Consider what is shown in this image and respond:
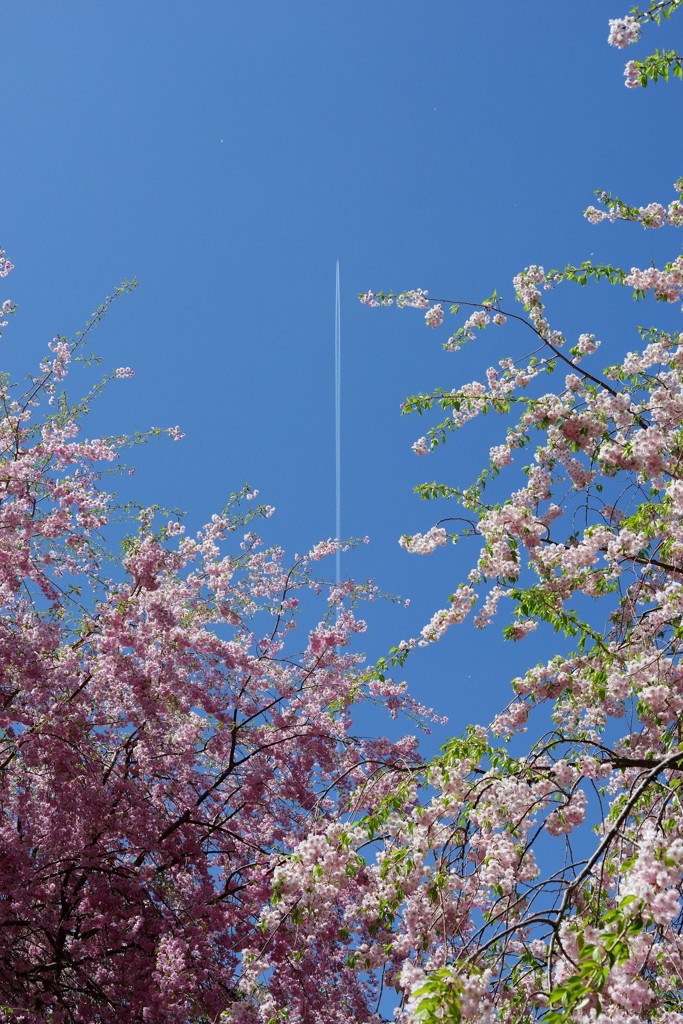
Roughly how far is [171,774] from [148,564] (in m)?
2.17

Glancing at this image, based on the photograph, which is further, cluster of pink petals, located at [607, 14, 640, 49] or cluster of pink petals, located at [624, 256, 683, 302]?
cluster of pink petals, located at [624, 256, 683, 302]

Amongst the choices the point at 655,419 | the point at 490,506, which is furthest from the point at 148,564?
the point at 655,419

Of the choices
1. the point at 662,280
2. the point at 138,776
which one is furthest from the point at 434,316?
the point at 138,776

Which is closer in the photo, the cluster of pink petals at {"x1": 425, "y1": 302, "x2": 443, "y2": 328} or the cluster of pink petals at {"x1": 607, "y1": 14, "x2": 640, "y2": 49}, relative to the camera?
the cluster of pink petals at {"x1": 607, "y1": 14, "x2": 640, "y2": 49}

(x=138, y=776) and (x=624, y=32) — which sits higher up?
(x=624, y=32)

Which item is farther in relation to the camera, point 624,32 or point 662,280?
point 662,280

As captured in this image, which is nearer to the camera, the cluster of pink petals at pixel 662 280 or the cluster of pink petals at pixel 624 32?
the cluster of pink petals at pixel 624 32

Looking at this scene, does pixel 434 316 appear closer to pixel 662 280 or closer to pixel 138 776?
pixel 662 280

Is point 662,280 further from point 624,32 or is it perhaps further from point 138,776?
point 138,776

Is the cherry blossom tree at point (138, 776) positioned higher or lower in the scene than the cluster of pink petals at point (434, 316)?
lower

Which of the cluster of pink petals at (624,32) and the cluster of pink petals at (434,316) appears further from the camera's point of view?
the cluster of pink petals at (434,316)

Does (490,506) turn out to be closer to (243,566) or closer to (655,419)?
(655,419)

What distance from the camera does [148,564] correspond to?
8555 millimetres

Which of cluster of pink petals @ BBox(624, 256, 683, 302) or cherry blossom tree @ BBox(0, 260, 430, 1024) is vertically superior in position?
cluster of pink petals @ BBox(624, 256, 683, 302)
